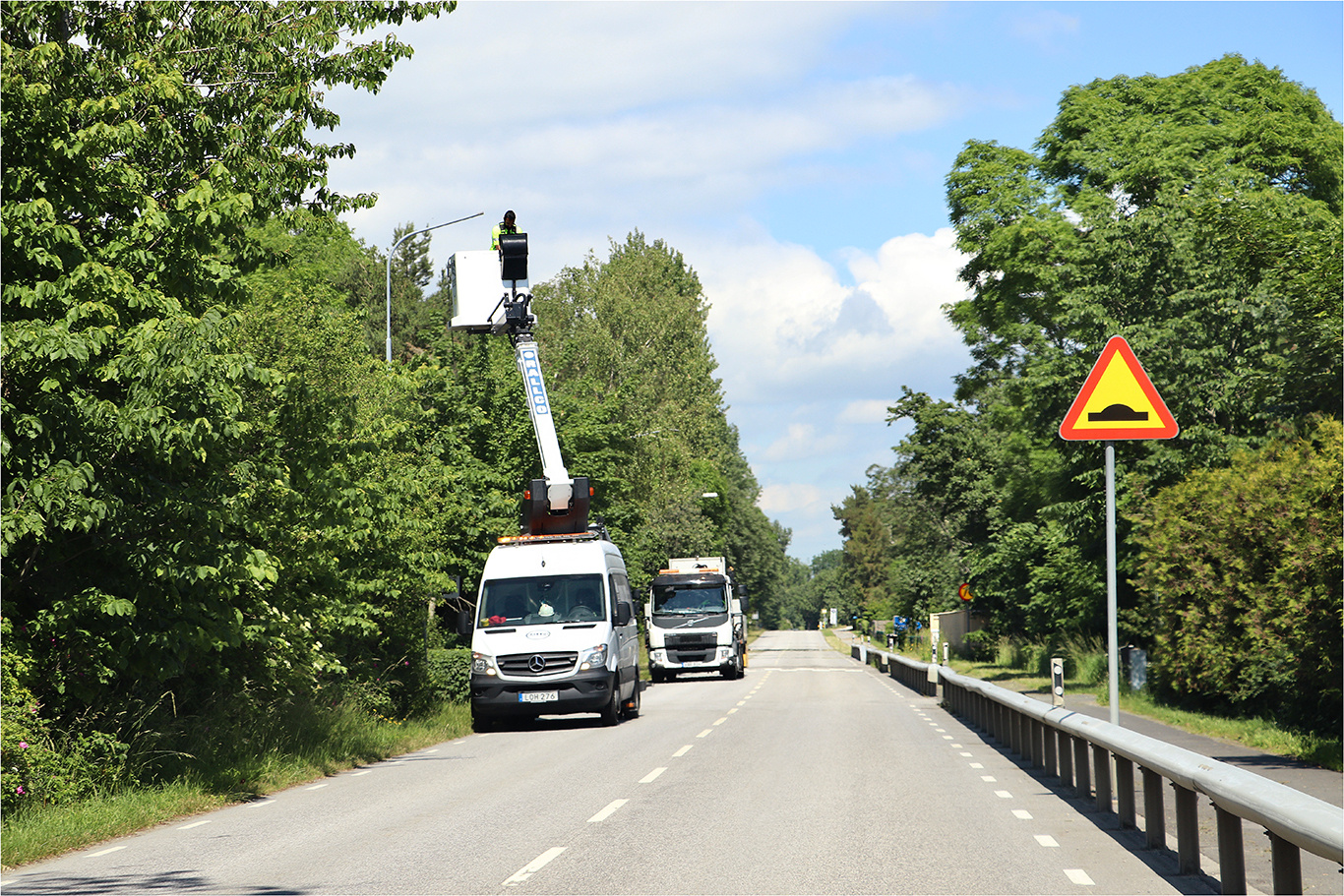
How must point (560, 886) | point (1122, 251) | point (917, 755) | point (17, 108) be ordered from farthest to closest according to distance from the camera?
point (1122, 251)
point (917, 755)
point (17, 108)
point (560, 886)

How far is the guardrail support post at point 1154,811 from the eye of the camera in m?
9.36

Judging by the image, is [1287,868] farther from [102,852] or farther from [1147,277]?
[1147,277]

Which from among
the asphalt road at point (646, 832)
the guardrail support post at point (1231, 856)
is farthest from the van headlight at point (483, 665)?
the guardrail support post at point (1231, 856)

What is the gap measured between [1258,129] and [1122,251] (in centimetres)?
1016

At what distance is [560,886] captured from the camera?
325 inches

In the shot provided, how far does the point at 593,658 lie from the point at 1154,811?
42.4ft

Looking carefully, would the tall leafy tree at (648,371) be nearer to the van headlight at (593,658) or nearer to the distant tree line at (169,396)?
the van headlight at (593,658)

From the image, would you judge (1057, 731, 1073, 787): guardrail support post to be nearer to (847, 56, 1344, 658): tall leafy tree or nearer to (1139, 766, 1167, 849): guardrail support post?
(1139, 766, 1167, 849): guardrail support post

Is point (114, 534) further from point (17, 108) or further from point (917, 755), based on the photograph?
point (917, 755)

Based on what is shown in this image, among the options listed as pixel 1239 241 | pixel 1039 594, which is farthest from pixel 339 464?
pixel 1039 594

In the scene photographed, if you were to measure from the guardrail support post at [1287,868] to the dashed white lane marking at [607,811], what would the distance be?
563 cm

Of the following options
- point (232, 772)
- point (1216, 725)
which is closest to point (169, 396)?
point (232, 772)

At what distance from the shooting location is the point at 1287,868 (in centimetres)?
658

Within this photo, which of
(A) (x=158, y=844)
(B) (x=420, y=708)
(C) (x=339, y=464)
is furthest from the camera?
(B) (x=420, y=708)
